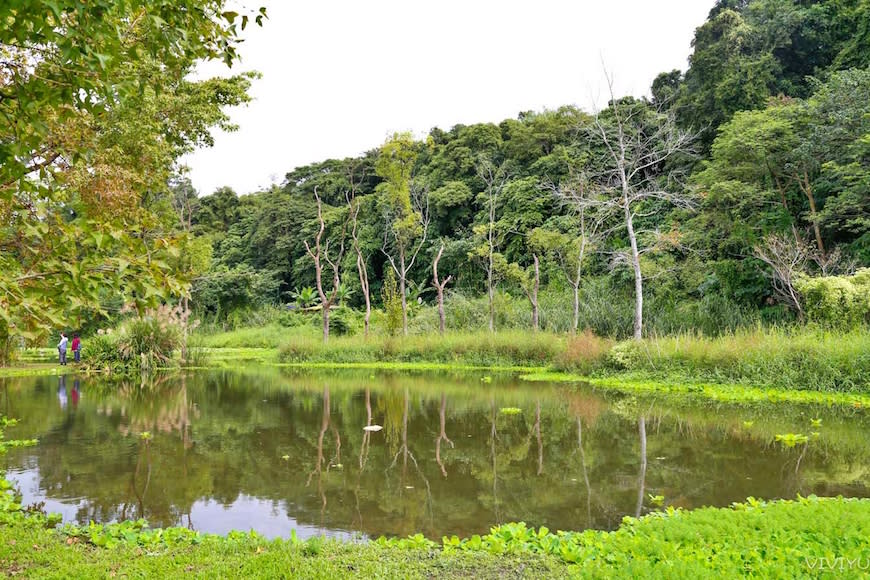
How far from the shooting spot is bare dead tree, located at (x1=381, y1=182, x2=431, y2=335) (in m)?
30.0

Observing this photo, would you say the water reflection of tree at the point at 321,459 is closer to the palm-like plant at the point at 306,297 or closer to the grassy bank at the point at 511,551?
the grassy bank at the point at 511,551

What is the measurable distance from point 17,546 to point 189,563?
1594 mm

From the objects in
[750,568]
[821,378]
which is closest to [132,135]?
[750,568]

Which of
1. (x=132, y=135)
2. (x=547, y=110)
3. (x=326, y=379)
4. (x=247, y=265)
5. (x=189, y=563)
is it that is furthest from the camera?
(x=247, y=265)

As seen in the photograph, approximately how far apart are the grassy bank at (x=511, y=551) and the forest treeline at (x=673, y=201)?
1407 cm

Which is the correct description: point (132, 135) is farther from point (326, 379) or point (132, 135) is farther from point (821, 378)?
point (821, 378)

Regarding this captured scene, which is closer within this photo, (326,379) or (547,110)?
(326,379)

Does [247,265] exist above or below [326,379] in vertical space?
above

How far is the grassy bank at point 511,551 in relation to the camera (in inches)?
153

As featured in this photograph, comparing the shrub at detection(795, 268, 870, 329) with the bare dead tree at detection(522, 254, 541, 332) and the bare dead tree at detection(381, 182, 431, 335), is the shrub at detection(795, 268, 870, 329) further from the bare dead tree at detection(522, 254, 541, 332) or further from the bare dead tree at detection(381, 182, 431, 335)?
the bare dead tree at detection(381, 182, 431, 335)

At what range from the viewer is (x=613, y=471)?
7.67 m

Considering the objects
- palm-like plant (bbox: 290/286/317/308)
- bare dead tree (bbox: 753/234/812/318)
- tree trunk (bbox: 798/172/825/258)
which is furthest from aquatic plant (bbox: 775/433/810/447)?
palm-like plant (bbox: 290/286/317/308)

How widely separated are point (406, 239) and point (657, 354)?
19.2 metres

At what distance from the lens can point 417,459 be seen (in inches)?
339
